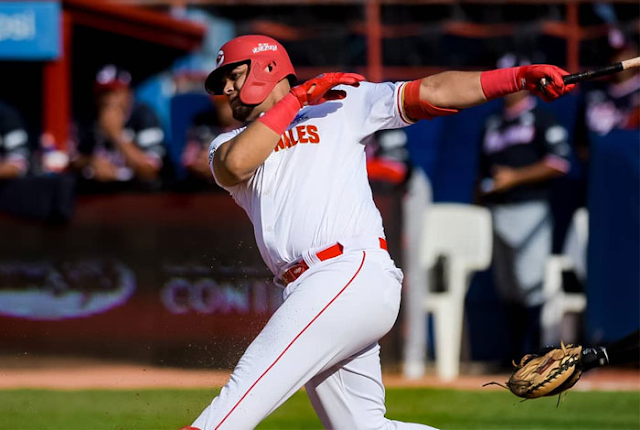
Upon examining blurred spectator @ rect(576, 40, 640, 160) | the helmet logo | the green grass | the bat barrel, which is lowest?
the green grass

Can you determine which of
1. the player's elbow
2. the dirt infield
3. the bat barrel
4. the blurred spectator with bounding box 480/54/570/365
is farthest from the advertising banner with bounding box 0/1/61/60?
the bat barrel

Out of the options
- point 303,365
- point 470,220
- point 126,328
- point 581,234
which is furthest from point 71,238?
point 303,365

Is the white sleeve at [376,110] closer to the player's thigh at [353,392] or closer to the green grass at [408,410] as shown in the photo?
the player's thigh at [353,392]

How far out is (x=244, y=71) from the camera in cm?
442

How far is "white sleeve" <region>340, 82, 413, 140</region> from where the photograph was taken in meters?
4.27

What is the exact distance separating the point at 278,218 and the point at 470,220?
17.8 feet

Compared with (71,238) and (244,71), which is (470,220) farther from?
(244,71)

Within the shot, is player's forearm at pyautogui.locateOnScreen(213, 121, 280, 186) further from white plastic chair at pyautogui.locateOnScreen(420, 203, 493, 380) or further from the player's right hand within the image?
white plastic chair at pyautogui.locateOnScreen(420, 203, 493, 380)

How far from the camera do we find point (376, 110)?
4.29m

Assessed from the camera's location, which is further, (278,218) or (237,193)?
(237,193)

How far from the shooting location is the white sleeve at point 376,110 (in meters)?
4.27

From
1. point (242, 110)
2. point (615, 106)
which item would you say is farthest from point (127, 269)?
point (242, 110)

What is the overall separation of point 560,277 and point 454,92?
5.41 m

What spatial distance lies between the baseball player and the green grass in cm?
166
